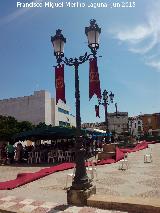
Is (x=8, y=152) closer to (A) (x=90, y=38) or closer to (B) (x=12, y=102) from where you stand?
(A) (x=90, y=38)

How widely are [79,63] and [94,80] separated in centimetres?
73

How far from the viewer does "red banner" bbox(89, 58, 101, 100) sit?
888 centimetres

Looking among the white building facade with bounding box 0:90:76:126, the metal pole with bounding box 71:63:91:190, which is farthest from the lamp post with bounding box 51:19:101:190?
the white building facade with bounding box 0:90:76:126

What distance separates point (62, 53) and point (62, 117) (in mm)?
74923

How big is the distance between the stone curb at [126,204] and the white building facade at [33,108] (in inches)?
2538

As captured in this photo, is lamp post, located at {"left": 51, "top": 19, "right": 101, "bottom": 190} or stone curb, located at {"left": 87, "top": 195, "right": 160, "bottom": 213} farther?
lamp post, located at {"left": 51, "top": 19, "right": 101, "bottom": 190}

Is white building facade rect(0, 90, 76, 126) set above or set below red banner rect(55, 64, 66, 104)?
above

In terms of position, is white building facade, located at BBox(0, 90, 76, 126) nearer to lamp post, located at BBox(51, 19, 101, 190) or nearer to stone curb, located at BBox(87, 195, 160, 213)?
lamp post, located at BBox(51, 19, 101, 190)

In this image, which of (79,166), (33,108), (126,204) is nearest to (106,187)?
(79,166)

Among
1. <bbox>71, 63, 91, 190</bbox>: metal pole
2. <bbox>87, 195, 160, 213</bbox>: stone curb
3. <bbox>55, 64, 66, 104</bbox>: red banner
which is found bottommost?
<bbox>87, 195, 160, 213</bbox>: stone curb

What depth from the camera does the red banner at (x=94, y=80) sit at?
888 centimetres

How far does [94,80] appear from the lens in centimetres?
895

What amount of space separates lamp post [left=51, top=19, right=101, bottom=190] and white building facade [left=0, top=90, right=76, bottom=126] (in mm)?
63358

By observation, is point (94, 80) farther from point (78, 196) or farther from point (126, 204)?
point (126, 204)
